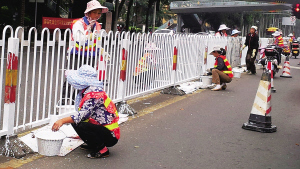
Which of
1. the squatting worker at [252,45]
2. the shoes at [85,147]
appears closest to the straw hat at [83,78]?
the shoes at [85,147]

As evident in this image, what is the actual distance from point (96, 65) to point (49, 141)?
232cm

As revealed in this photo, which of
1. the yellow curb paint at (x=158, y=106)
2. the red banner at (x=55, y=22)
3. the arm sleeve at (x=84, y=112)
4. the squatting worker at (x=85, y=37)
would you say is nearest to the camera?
the arm sleeve at (x=84, y=112)

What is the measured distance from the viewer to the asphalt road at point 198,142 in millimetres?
5352

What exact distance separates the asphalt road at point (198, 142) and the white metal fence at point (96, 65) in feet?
2.18

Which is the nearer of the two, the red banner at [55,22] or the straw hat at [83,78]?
the straw hat at [83,78]

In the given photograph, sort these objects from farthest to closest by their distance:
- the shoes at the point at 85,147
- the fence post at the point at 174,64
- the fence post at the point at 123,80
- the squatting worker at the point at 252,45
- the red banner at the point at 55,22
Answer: the red banner at the point at 55,22, the squatting worker at the point at 252,45, the fence post at the point at 174,64, the fence post at the point at 123,80, the shoes at the point at 85,147

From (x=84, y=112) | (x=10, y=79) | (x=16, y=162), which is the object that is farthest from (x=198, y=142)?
(x=10, y=79)

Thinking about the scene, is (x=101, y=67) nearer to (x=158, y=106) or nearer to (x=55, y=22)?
(x=158, y=106)

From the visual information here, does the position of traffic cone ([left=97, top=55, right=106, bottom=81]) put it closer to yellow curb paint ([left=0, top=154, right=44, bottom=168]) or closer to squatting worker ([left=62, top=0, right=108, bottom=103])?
squatting worker ([left=62, top=0, right=108, bottom=103])

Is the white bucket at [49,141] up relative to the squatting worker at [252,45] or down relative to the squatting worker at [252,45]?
down

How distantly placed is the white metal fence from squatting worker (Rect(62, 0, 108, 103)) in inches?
0.6

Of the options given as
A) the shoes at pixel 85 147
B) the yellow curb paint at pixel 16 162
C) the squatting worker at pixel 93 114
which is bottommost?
the yellow curb paint at pixel 16 162

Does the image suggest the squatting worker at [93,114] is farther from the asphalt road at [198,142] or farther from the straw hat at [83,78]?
the asphalt road at [198,142]

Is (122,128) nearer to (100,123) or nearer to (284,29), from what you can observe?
(100,123)
